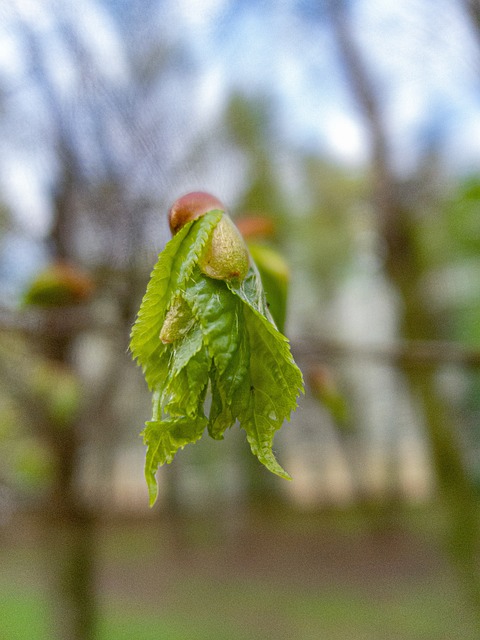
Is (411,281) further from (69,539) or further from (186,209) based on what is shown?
(186,209)

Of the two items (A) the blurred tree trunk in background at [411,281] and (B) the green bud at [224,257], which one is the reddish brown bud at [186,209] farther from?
(A) the blurred tree trunk in background at [411,281]

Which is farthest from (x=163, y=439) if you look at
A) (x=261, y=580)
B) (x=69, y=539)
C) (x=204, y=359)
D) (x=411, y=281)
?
(x=261, y=580)

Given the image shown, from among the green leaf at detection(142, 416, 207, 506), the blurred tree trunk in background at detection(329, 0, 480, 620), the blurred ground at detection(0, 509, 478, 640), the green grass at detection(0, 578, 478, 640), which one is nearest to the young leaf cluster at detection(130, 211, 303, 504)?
the green leaf at detection(142, 416, 207, 506)

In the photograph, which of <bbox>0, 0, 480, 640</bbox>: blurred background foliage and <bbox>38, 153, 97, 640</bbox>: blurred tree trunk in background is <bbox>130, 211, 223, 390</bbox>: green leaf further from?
<bbox>38, 153, 97, 640</bbox>: blurred tree trunk in background

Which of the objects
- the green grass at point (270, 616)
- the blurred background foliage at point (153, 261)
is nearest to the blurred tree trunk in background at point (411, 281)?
the blurred background foliage at point (153, 261)

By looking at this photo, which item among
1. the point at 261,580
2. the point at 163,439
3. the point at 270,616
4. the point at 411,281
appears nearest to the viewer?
the point at 163,439
